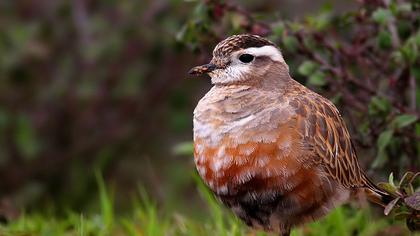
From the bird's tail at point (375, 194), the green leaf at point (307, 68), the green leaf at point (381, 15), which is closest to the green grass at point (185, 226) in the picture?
the bird's tail at point (375, 194)

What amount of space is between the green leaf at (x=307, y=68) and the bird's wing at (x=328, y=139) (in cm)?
47

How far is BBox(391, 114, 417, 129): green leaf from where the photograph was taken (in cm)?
572

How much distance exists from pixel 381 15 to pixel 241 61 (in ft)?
2.92

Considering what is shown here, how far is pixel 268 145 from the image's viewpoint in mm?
4941

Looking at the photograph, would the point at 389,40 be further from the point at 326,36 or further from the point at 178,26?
the point at 178,26

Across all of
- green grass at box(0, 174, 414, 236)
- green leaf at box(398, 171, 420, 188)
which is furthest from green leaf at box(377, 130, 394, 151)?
green leaf at box(398, 171, 420, 188)

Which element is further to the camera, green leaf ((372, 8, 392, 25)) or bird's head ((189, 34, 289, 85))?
green leaf ((372, 8, 392, 25))

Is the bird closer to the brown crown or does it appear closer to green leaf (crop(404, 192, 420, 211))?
the brown crown

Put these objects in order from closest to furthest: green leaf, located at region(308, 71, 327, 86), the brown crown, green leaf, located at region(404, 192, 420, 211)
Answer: green leaf, located at region(404, 192, 420, 211), the brown crown, green leaf, located at region(308, 71, 327, 86)

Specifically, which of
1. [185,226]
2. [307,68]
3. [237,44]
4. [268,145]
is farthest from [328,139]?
[185,226]

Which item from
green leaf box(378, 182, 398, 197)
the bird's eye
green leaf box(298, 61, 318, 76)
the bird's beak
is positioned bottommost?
green leaf box(378, 182, 398, 197)

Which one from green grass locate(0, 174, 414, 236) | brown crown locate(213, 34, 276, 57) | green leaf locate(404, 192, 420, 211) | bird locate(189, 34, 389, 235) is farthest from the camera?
green grass locate(0, 174, 414, 236)

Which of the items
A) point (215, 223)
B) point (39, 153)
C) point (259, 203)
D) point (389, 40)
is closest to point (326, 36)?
point (389, 40)

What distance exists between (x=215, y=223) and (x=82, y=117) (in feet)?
10.6
